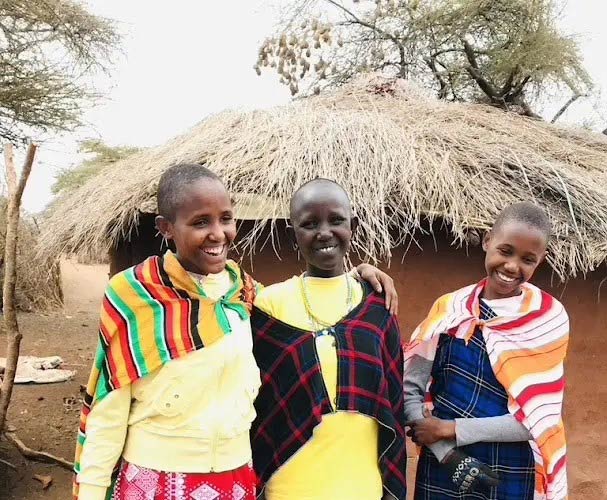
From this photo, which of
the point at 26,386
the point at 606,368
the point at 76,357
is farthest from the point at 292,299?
the point at 76,357

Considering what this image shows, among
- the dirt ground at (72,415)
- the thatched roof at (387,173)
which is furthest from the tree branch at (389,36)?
the dirt ground at (72,415)

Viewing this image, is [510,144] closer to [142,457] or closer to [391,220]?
[391,220]

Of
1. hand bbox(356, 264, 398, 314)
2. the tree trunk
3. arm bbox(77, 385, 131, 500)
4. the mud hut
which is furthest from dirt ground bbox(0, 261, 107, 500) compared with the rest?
hand bbox(356, 264, 398, 314)

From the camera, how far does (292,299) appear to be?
187 centimetres

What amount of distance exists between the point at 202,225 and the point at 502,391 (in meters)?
1.05

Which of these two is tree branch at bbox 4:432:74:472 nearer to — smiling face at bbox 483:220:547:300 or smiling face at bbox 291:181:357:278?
smiling face at bbox 291:181:357:278

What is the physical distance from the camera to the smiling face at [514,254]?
1925mm

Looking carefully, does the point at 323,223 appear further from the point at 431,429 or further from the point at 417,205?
the point at 417,205

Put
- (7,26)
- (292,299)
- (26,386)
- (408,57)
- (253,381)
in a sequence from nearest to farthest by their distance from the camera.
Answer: (253,381)
(292,299)
(26,386)
(408,57)
(7,26)

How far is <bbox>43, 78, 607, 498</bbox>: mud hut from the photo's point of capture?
3.42 metres

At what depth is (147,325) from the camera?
1633 millimetres

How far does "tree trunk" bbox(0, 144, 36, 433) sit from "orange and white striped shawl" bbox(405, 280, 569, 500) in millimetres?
2638

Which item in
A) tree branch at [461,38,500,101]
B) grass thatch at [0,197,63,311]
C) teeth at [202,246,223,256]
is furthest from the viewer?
grass thatch at [0,197,63,311]

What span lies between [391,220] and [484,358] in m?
1.54
